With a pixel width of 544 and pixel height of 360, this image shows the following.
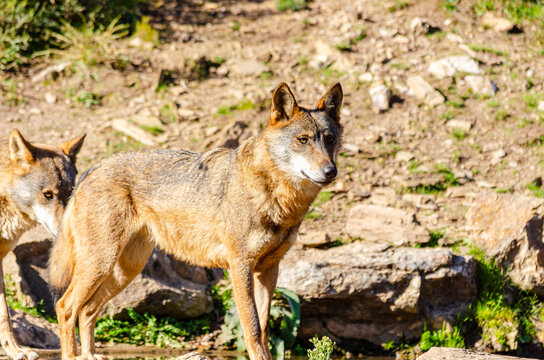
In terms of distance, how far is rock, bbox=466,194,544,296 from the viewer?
26.6ft

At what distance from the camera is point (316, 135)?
19.4ft

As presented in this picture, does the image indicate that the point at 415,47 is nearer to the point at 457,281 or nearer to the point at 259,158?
the point at 457,281

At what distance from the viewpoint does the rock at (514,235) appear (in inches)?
319

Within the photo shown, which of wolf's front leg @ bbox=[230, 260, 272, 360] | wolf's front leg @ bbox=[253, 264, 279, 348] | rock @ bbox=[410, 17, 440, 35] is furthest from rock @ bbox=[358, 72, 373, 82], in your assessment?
wolf's front leg @ bbox=[230, 260, 272, 360]

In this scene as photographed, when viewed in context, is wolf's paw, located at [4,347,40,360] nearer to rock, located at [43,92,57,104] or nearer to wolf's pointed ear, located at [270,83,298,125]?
wolf's pointed ear, located at [270,83,298,125]

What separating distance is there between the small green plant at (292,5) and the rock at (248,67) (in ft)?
8.04

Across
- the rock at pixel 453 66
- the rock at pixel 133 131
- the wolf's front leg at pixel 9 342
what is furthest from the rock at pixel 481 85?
the wolf's front leg at pixel 9 342

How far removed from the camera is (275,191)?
592 centimetres

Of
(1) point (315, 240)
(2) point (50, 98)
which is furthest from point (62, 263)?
(2) point (50, 98)

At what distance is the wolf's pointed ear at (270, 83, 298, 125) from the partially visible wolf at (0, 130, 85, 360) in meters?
2.59

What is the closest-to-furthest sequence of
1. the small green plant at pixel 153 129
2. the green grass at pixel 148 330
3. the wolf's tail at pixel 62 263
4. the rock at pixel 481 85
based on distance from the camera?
1. the wolf's tail at pixel 62 263
2. the green grass at pixel 148 330
3. the small green plant at pixel 153 129
4. the rock at pixel 481 85

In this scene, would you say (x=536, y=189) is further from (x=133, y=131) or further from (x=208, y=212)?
(x=133, y=131)

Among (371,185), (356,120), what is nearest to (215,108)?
(356,120)

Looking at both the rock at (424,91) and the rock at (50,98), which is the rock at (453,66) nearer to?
the rock at (424,91)
